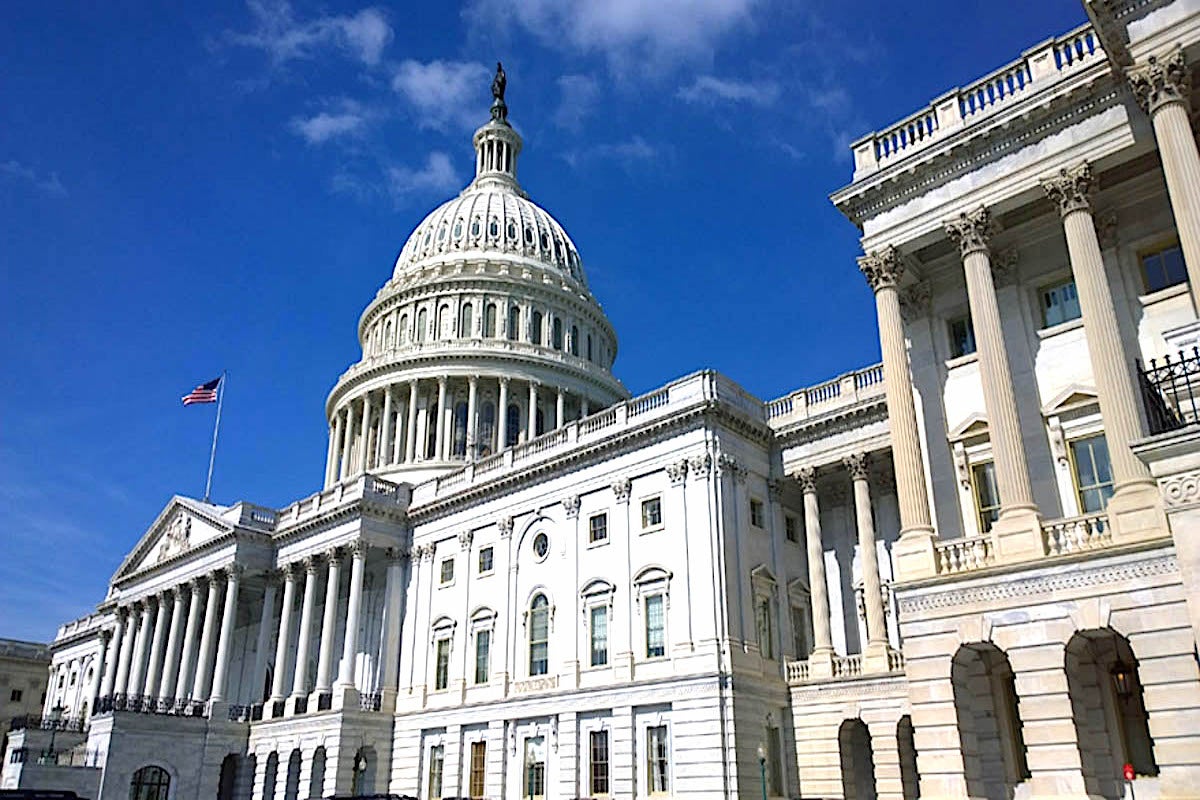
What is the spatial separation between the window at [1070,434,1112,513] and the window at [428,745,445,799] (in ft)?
110

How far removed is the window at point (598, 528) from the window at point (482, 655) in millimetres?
8119

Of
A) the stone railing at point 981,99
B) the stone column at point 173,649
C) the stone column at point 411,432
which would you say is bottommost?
the stone column at point 173,649

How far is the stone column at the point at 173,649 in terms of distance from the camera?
61.1 metres

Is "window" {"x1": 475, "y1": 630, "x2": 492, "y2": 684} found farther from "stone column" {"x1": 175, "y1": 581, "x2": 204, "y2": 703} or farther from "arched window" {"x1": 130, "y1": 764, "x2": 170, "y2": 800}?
"stone column" {"x1": 175, "y1": 581, "x2": 204, "y2": 703}

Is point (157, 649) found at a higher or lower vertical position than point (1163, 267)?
lower

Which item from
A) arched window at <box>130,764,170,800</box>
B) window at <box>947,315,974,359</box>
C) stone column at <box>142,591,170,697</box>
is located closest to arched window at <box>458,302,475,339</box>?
stone column at <box>142,591,170,697</box>

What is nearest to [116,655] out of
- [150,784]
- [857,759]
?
[150,784]

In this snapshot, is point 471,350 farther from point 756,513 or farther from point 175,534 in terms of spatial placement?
point 756,513

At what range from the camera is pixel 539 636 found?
45781 millimetres

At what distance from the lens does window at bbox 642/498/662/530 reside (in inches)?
1662

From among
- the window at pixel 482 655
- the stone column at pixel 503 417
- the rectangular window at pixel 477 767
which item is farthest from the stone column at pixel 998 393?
Answer: the stone column at pixel 503 417

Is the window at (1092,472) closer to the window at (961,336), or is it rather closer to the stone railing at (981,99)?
the window at (961,336)

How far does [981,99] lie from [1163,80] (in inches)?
226

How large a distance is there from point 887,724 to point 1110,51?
78.0 feet
